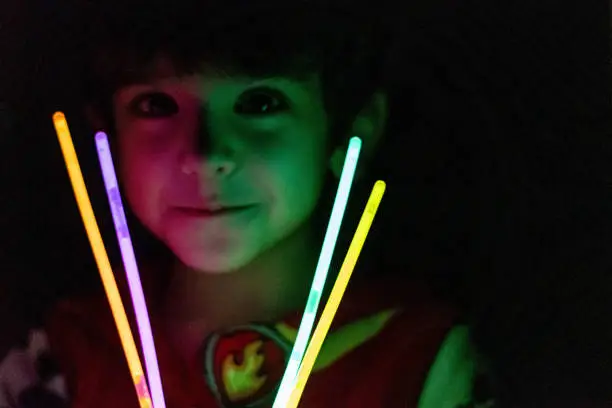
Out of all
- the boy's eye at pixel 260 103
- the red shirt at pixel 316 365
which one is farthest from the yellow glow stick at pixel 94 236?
the boy's eye at pixel 260 103

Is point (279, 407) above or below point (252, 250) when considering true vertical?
below

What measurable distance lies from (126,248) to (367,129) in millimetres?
178

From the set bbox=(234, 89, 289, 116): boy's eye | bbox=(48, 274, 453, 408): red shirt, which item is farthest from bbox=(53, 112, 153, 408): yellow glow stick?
bbox=(234, 89, 289, 116): boy's eye

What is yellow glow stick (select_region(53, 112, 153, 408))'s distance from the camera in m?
0.57

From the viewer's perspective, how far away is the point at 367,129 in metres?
0.57

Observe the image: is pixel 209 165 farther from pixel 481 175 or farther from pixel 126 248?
pixel 481 175

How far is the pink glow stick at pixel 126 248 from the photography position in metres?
0.57

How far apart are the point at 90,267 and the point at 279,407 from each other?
16cm

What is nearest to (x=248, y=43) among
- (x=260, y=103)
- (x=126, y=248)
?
(x=260, y=103)

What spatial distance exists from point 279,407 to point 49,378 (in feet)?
0.52

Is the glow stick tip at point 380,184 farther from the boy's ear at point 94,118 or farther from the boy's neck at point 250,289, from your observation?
the boy's ear at point 94,118

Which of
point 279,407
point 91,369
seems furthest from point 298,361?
point 91,369

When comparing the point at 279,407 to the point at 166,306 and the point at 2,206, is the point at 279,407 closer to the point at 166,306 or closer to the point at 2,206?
the point at 166,306

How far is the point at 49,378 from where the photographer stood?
A: 0.58m
